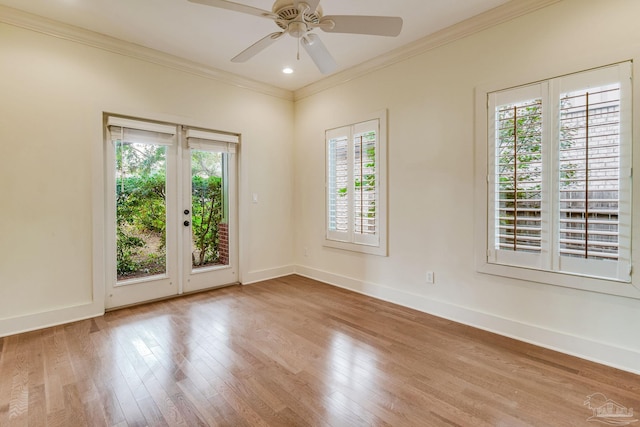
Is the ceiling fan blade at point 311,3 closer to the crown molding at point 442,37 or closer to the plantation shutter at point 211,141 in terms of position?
the crown molding at point 442,37

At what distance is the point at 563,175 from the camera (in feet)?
7.98

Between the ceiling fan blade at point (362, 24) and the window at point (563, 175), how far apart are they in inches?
52.5

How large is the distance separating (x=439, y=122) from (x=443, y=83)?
401 millimetres

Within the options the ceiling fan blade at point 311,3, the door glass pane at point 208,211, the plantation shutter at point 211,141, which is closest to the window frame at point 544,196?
the ceiling fan blade at point 311,3

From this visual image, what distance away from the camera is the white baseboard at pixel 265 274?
4.46m

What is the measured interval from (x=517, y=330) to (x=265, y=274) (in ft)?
10.7

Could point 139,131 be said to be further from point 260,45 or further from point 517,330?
point 517,330

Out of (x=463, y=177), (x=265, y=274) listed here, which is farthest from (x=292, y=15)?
(x=265, y=274)

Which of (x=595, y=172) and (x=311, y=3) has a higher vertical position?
(x=311, y=3)

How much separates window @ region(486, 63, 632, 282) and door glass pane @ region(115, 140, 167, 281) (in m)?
3.67

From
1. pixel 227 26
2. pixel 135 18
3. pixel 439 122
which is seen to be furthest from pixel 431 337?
pixel 135 18

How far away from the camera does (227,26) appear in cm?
302

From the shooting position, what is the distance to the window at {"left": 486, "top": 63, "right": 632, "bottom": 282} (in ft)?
7.31

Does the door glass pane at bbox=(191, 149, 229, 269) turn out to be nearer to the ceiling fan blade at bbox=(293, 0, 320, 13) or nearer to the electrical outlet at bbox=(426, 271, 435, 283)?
the ceiling fan blade at bbox=(293, 0, 320, 13)
